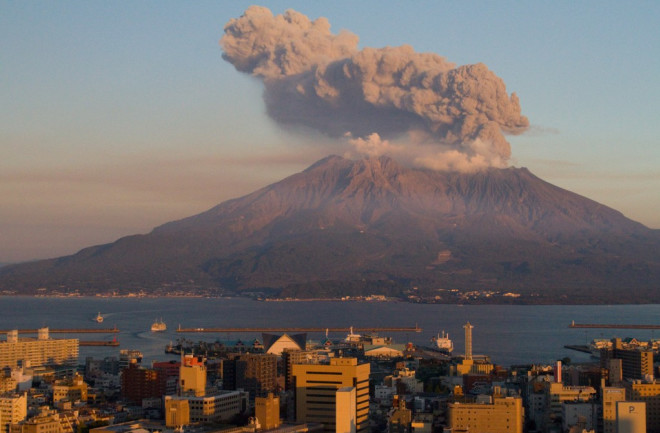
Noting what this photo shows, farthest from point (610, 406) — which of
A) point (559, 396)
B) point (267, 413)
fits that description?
point (267, 413)

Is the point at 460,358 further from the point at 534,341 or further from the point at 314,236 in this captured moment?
the point at 314,236

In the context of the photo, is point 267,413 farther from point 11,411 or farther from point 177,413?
point 11,411

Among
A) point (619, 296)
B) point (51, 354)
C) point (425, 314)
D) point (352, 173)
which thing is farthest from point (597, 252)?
point (51, 354)

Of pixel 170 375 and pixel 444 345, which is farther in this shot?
pixel 444 345

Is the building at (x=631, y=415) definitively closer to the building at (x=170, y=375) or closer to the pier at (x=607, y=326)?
the building at (x=170, y=375)

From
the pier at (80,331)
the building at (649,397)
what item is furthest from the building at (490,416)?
the pier at (80,331)

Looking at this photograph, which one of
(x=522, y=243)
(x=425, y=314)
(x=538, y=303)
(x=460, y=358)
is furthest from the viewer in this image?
(x=522, y=243)

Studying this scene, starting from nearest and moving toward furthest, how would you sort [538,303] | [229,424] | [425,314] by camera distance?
[229,424], [425,314], [538,303]

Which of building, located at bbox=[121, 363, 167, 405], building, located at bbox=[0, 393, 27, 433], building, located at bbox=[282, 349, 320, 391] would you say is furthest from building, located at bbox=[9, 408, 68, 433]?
building, located at bbox=[282, 349, 320, 391]
